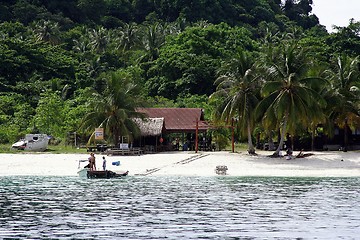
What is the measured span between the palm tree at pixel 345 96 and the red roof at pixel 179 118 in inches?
385

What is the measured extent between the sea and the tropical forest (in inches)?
447

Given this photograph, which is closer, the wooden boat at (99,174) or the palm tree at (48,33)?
the wooden boat at (99,174)

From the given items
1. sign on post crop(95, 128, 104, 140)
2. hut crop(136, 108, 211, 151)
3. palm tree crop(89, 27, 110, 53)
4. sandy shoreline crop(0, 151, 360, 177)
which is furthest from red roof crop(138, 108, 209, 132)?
palm tree crop(89, 27, 110, 53)

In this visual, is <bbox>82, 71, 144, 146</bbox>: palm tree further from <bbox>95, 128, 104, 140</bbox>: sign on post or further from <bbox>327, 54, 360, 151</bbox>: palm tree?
<bbox>327, 54, 360, 151</bbox>: palm tree

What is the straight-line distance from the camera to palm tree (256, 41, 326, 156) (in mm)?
49594

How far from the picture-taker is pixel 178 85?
80688mm

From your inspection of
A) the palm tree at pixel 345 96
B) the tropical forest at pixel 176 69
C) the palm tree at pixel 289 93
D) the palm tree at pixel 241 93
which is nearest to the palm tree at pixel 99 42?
the tropical forest at pixel 176 69

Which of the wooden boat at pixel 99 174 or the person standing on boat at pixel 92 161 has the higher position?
the person standing on boat at pixel 92 161

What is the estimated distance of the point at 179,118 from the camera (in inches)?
2377

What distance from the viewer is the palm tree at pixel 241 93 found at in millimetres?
52656

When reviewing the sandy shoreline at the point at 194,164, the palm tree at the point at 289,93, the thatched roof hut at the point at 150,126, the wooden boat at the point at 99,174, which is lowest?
the wooden boat at the point at 99,174

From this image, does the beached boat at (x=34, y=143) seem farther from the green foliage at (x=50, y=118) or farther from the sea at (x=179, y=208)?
the sea at (x=179, y=208)

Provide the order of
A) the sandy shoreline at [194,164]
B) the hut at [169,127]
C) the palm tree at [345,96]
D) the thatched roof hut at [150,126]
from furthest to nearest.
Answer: the hut at [169,127], the thatched roof hut at [150,126], the palm tree at [345,96], the sandy shoreline at [194,164]

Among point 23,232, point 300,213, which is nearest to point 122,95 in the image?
point 300,213
